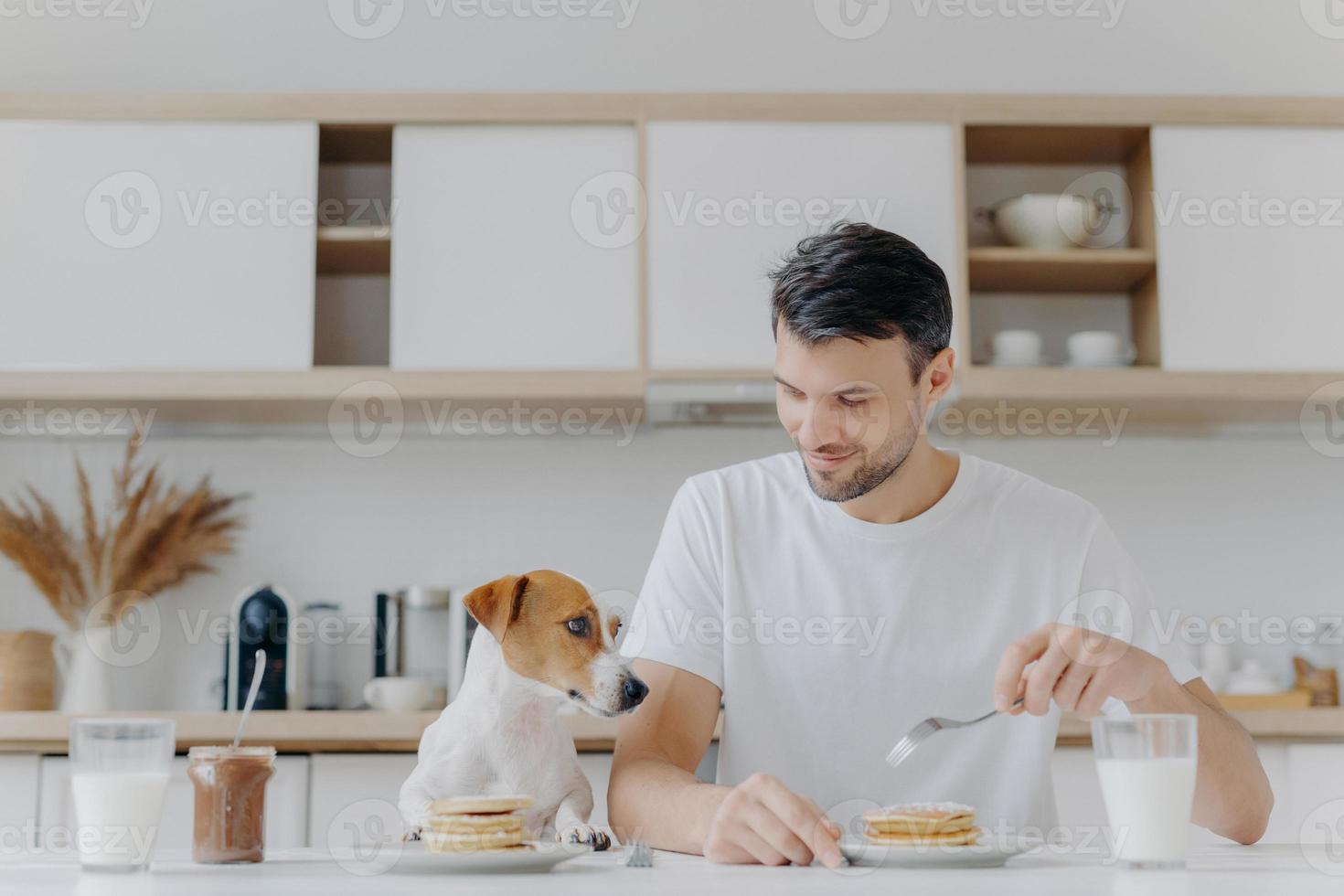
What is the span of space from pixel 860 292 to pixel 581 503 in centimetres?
177

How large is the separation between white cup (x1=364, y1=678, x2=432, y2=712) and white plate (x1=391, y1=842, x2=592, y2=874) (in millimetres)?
1936

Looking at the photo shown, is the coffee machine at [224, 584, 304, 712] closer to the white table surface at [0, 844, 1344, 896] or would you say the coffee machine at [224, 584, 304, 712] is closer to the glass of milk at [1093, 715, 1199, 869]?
the white table surface at [0, 844, 1344, 896]

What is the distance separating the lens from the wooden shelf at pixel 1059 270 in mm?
2953

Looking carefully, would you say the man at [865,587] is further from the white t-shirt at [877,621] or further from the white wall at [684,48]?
the white wall at [684,48]

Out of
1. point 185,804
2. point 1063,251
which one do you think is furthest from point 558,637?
point 1063,251

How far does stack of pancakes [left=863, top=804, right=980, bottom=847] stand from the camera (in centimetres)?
98

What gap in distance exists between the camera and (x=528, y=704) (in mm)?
1138

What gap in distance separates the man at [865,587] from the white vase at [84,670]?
1737 mm

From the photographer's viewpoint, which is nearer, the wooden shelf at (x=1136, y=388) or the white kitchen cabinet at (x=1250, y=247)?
the wooden shelf at (x=1136, y=388)

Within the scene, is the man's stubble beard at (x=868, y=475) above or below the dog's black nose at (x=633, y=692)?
above

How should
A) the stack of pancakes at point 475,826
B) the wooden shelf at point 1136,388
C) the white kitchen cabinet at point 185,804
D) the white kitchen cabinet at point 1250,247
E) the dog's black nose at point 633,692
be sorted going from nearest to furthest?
the stack of pancakes at point 475,826
the dog's black nose at point 633,692
the white kitchen cabinet at point 185,804
the wooden shelf at point 1136,388
the white kitchen cabinet at point 1250,247

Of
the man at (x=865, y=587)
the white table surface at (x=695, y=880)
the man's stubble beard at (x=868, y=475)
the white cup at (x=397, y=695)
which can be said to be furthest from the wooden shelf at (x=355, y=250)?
the white table surface at (x=695, y=880)

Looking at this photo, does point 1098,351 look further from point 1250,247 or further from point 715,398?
point 715,398

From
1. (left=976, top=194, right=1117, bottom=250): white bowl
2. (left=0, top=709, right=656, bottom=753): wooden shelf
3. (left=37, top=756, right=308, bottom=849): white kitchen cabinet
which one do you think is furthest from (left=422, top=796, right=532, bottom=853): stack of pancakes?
(left=976, top=194, right=1117, bottom=250): white bowl
